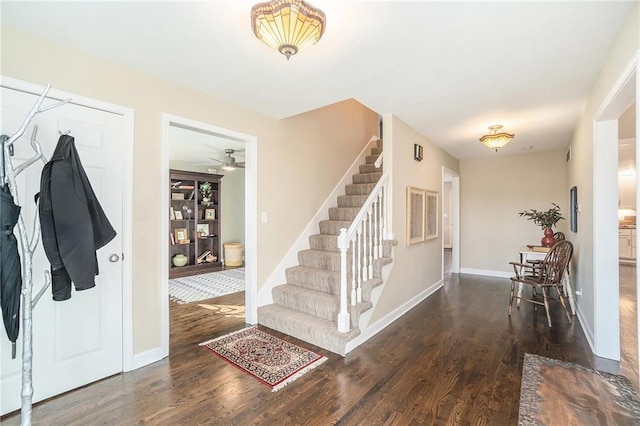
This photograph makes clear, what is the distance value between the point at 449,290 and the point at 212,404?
13.4ft

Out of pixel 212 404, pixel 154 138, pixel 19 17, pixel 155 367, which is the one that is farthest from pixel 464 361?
pixel 19 17

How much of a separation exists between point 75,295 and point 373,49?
2737 mm

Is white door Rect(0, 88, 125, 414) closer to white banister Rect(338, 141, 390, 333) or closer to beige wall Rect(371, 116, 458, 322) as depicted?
white banister Rect(338, 141, 390, 333)

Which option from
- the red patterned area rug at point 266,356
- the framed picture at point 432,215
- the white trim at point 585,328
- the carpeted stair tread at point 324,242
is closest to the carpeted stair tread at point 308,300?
the red patterned area rug at point 266,356

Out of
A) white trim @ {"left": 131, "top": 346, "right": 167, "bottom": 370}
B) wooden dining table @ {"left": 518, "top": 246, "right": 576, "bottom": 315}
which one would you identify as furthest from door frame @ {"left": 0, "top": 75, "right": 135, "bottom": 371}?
wooden dining table @ {"left": 518, "top": 246, "right": 576, "bottom": 315}

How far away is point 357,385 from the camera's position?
215 centimetres

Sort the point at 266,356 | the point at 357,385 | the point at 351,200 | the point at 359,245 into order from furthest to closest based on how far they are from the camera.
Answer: the point at 351,200
the point at 359,245
the point at 266,356
the point at 357,385

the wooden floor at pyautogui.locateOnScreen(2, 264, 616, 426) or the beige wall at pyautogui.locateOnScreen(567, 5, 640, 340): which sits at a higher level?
the beige wall at pyautogui.locateOnScreen(567, 5, 640, 340)

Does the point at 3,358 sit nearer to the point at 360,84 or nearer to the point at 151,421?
the point at 151,421

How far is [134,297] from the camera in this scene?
2.38 m

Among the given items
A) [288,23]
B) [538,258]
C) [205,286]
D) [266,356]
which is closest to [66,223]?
[288,23]

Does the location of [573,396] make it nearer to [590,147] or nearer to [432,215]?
[590,147]

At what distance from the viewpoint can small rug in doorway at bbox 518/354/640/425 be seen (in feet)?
5.90

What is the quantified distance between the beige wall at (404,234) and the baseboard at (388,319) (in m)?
0.05
